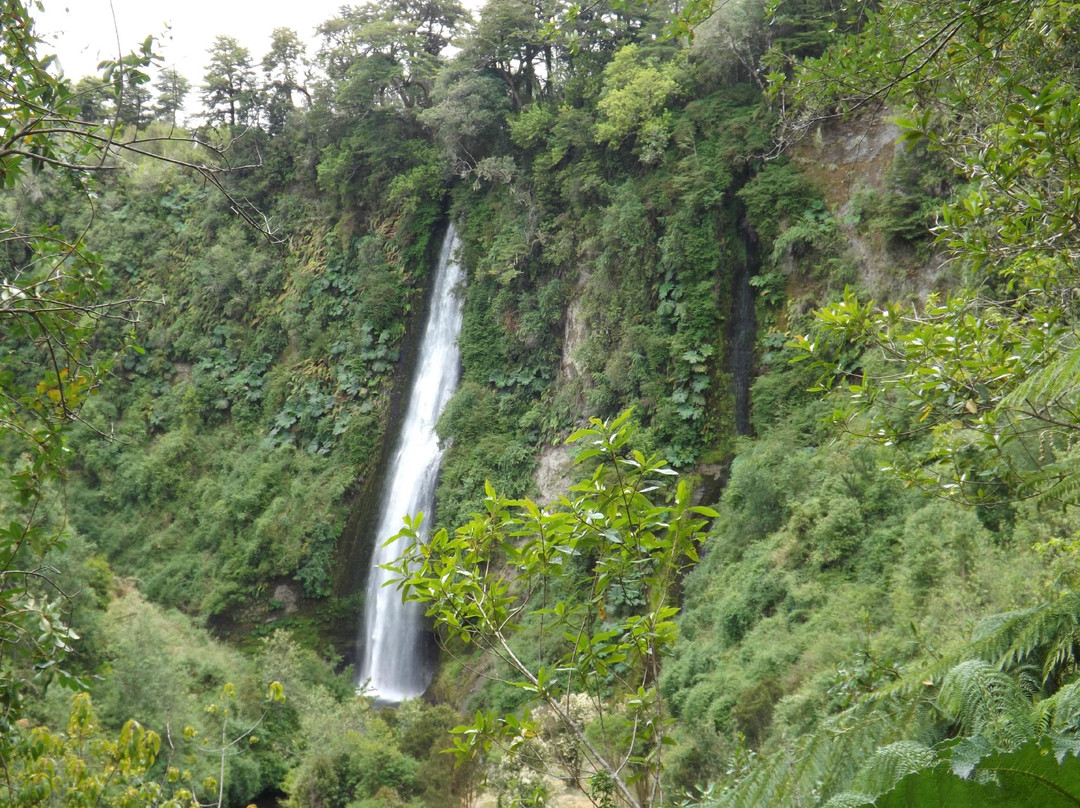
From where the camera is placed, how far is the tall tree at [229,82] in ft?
78.2

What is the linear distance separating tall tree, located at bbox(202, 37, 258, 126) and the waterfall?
937 cm

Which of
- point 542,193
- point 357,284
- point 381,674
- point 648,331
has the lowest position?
point 381,674

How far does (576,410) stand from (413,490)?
448 centimetres

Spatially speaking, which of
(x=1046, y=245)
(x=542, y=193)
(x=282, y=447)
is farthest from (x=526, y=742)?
(x=282, y=447)

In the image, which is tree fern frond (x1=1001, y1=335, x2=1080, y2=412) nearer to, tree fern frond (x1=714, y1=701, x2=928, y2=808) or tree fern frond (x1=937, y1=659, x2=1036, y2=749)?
tree fern frond (x1=937, y1=659, x2=1036, y2=749)

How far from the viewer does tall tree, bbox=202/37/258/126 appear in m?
23.8

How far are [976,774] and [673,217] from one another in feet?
46.2

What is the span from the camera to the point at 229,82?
2412 cm

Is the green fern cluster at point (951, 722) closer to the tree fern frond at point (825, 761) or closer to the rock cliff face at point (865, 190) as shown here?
the tree fern frond at point (825, 761)

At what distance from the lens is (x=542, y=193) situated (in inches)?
683

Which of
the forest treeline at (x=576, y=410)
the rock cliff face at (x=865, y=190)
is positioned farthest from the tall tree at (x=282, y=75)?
the rock cliff face at (x=865, y=190)

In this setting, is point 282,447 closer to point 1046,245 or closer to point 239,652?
point 239,652

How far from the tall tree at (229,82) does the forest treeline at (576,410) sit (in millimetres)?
205

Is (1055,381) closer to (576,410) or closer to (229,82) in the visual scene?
(576,410)
